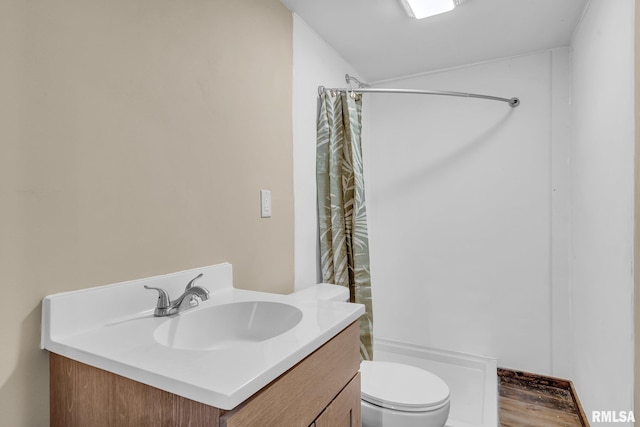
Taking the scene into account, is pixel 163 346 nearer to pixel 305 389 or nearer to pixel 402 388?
pixel 305 389

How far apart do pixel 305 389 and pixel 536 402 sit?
1.87 metres

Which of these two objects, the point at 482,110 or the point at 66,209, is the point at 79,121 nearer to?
the point at 66,209

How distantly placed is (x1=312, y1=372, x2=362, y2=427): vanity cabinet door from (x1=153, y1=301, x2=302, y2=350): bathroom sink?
0.77 ft

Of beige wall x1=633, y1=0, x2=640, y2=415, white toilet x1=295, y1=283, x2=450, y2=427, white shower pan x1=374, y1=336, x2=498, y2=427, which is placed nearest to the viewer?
beige wall x1=633, y1=0, x2=640, y2=415

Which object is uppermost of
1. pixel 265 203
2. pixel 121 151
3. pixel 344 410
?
pixel 121 151

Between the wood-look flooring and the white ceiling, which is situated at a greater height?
the white ceiling

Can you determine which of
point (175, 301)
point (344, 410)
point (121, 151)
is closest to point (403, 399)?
point (344, 410)

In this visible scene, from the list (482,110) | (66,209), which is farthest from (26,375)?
(482,110)

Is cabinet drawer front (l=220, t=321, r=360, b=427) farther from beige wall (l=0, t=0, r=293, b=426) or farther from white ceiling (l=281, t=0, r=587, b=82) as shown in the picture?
white ceiling (l=281, t=0, r=587, b=82)

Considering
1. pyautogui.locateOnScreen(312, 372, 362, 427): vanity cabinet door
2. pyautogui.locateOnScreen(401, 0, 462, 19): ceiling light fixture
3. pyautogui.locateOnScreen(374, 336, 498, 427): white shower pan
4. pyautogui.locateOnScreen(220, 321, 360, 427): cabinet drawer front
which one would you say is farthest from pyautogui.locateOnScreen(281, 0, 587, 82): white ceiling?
pyautogui.locateOnScreen(374, 336, 498, 427): white shower pan

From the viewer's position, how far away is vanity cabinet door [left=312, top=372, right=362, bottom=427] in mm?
861

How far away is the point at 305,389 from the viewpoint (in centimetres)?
79

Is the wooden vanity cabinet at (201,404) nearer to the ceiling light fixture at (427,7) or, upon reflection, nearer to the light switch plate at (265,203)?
the light switch plate at (265,203)

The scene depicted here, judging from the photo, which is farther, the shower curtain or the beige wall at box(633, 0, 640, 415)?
the shower curtain
